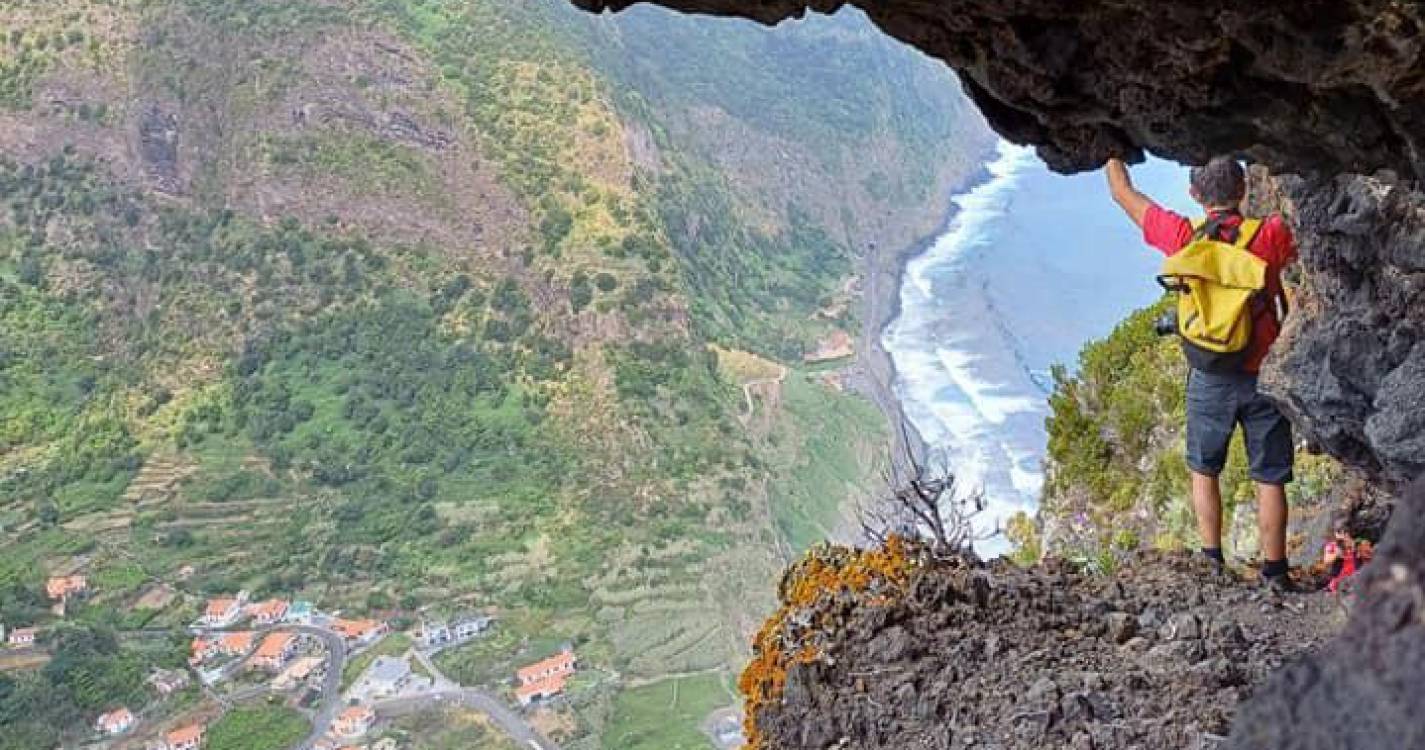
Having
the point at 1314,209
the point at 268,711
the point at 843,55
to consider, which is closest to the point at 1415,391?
the point at 1314,209

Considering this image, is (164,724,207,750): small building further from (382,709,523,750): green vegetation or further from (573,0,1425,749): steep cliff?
(573,0,1425,749): steep cliff

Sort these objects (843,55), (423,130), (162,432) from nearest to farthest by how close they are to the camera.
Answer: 1. (162,432)
2. (423,130)
3. (843,55)

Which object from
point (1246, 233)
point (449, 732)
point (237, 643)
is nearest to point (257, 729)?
point (237, 643)

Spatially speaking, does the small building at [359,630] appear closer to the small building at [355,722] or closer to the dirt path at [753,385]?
the small building at [355,722]

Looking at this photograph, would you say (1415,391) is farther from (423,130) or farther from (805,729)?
(423,130)

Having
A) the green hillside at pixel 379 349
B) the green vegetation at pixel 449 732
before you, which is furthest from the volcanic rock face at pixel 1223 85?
the green hillside at pixel 379 349
